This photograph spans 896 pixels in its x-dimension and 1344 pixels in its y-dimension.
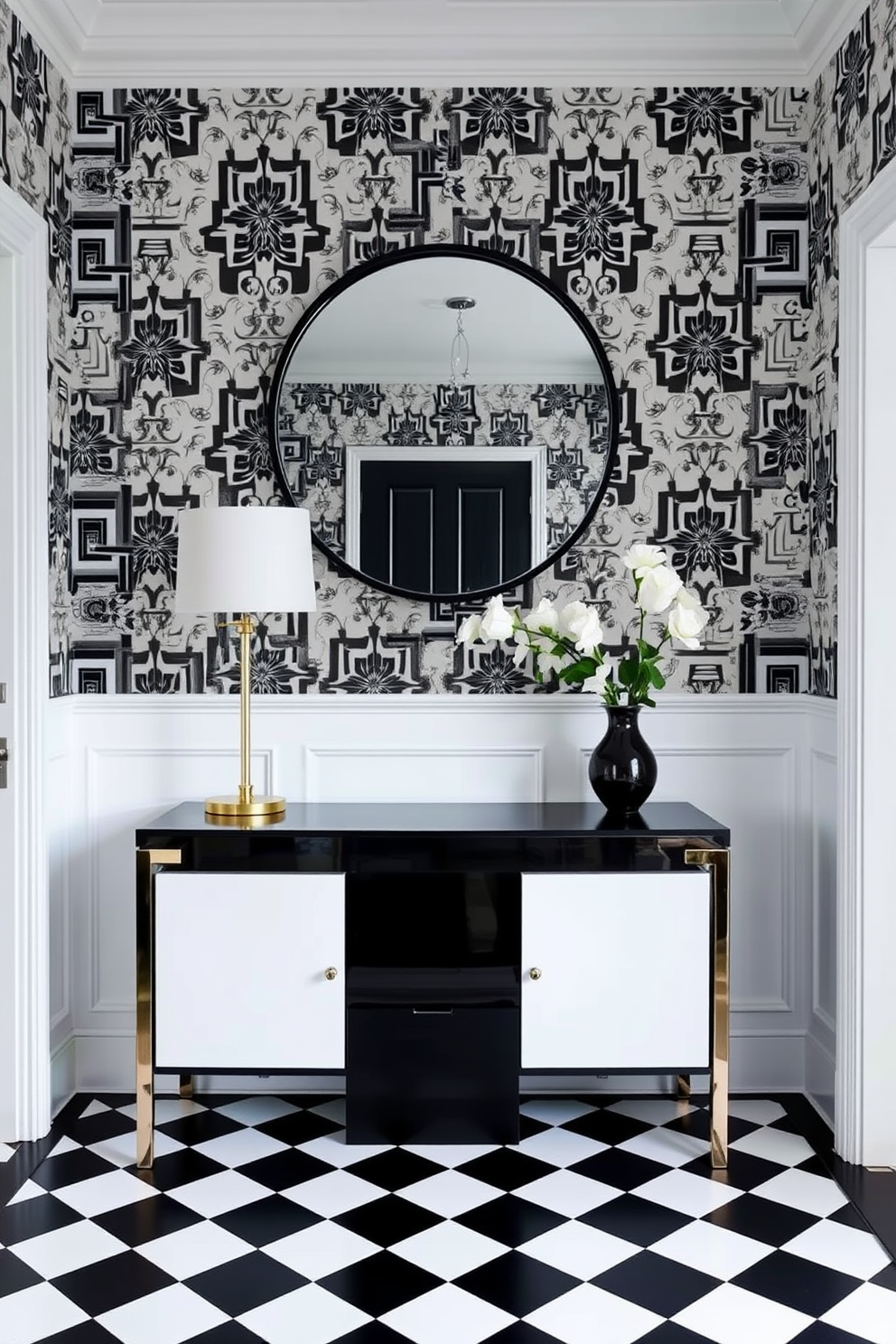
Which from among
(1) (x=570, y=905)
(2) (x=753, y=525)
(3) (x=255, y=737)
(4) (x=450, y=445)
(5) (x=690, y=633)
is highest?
(4) (x=450, y=445)

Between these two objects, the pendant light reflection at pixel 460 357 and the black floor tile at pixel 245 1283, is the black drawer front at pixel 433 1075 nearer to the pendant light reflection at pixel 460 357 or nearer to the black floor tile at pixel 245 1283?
the black floor tile at pixel 245 1283

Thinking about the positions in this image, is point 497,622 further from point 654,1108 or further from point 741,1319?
point 741,1319

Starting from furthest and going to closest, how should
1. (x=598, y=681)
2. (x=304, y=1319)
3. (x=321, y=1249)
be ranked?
1. (x=598, y=681)
2. (x=321, y=1249)
3. (x=304, y=1319)

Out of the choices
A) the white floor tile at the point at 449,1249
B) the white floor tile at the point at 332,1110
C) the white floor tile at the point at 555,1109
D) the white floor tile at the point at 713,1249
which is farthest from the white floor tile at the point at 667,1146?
the white floor tile at the point at 332,1110

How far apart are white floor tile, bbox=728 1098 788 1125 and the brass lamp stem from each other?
54.4 inches

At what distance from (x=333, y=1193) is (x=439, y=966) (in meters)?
0.52

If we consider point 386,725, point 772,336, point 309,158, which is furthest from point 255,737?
point 772,336

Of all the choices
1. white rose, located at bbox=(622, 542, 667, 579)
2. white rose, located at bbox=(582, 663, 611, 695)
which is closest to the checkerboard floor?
white rose, located at bbox=(582, 663, 611, 695)

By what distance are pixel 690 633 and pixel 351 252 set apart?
135 centimetres

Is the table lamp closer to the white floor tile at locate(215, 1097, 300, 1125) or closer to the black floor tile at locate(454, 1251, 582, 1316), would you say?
the white floor tile at locate(215, 1097, 300, 1125)

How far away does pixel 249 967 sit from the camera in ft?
8.29

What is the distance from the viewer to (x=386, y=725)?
9.75 ft

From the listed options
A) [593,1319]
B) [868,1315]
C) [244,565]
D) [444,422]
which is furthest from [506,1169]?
[444,422]

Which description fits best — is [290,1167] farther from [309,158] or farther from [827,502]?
[309,158]
